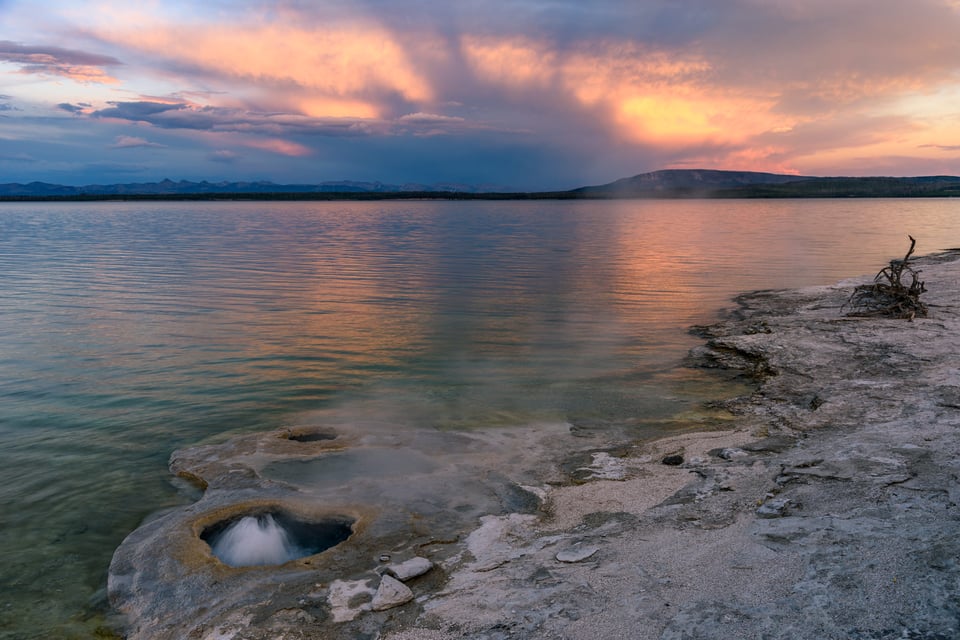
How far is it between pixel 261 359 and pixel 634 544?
457 inches

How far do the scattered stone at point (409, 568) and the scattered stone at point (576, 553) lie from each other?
1.35m

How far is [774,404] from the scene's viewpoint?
10930 millimetres

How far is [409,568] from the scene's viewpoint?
621cm

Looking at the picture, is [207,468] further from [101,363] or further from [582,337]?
[582,337]

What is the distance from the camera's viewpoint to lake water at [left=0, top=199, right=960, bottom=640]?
830 cm

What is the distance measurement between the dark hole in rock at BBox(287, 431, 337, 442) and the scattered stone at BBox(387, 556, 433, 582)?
4.50 meters

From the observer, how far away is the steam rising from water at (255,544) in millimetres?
6977

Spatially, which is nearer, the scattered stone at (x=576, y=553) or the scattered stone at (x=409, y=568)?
the scattered stone at (x=576, y=553)

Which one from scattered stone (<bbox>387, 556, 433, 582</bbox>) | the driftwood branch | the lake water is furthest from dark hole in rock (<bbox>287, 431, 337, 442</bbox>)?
the driftwood branch

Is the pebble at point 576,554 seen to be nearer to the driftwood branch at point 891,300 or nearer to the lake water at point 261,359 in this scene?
the lake water at point 261,359

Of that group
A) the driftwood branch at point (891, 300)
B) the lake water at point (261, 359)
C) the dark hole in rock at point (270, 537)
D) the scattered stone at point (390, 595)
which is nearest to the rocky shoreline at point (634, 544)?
the scattered stone at point (390, 595)

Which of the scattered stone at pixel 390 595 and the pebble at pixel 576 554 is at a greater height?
the pebble at pixel 576 554

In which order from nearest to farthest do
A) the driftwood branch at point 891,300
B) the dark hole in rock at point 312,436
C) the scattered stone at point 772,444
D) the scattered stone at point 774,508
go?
the scattered stone at point 774,508 < the scattered stone at point 772,444 < the dark hole in rock at point 312,436 < the driftwood branch at point 891,300

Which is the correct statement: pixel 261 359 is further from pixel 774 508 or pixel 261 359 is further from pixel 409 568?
pixel 774 508
